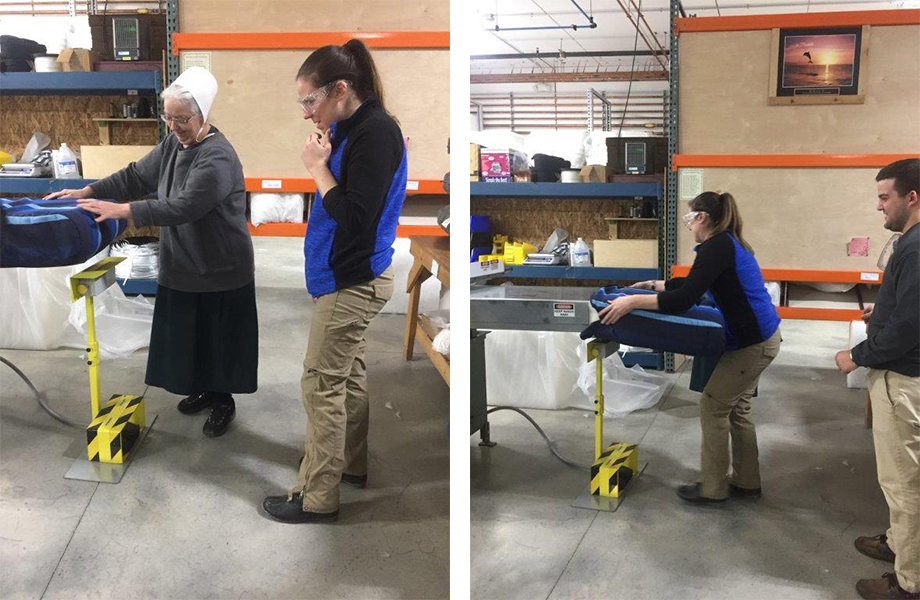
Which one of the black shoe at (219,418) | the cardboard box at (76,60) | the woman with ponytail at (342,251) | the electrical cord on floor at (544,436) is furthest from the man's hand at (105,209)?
the electrical cord on floor at (544,436)

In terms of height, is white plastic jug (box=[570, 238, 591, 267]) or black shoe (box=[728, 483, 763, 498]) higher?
white plastic jug (box=[570, 238, 591, 267])

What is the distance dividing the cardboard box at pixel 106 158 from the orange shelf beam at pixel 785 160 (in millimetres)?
1348

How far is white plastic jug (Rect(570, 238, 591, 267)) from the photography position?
2.06 m

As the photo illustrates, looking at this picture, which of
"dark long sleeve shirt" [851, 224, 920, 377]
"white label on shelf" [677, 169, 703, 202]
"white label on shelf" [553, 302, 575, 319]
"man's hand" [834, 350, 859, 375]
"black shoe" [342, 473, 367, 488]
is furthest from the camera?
"black shoe" [342, 473, 367, 488]

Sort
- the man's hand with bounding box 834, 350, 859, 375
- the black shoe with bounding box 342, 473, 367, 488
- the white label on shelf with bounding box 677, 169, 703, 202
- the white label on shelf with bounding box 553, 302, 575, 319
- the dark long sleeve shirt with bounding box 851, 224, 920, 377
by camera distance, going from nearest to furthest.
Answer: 1. the dark long sleeve shirt with bounding box 851, 224, 920, 377
2. the man's hand with bounding box 834, 350, 859, 375
3. the white label on shelf with bounding box 677, 169, 703, 202
4. the white label on shelf with bounding box 553, 302, 575, 319
5. the black shoe with bounding box 342, 473, 367, 488

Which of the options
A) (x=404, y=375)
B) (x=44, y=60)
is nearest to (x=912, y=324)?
(x=404, y=375)

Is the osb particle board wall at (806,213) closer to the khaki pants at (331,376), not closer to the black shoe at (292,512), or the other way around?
the khaki pants at (331,376)

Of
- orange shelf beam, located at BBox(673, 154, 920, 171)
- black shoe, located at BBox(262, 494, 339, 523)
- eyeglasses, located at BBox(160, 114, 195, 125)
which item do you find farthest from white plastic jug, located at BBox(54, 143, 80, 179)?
orange shelf beam, located at BBox(673, 154, 920, 171)

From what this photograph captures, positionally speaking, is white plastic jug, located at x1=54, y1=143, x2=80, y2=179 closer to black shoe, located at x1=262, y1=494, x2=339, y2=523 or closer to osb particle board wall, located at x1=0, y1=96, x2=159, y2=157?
osb particle board wall, located at x1=0, y1=96, x2=159, y2=157

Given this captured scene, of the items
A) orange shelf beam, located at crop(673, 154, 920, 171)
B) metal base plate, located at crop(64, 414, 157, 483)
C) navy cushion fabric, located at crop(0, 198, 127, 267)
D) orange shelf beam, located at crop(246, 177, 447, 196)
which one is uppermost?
orange shelf beam, located at crop(673, 154, 920, 171)

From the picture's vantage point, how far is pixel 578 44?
7.43 feet

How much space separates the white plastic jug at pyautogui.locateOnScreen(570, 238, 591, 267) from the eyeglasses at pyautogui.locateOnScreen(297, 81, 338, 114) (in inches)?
28.5

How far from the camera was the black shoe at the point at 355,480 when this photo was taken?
7.29ft

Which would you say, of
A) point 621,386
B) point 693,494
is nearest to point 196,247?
point 621,386
